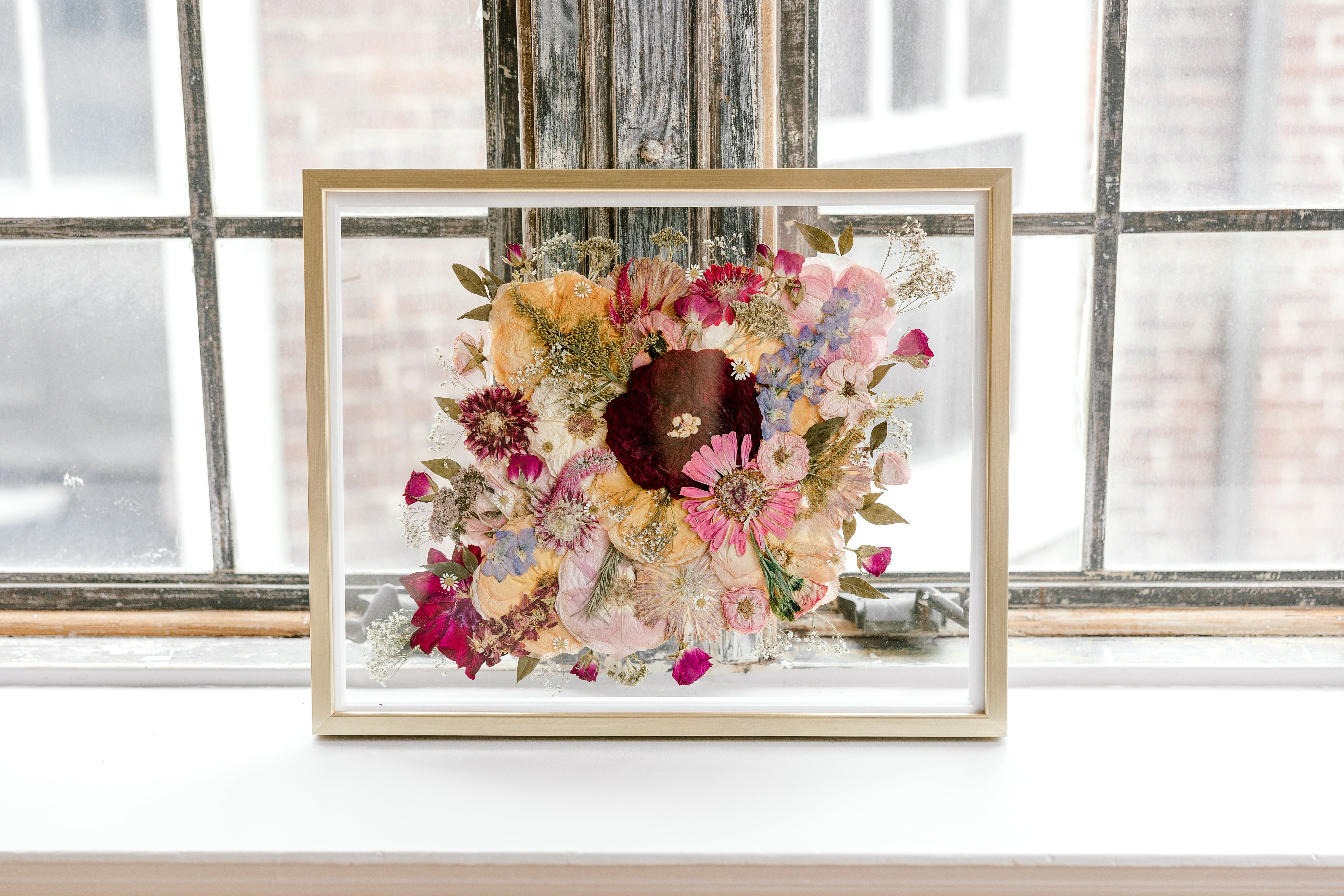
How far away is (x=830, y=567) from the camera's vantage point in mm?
761

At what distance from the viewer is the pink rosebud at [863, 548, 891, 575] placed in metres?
0.78

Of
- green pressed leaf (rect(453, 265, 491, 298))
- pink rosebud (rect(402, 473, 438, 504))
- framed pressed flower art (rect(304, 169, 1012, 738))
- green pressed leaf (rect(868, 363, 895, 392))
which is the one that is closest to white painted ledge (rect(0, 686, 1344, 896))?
framed pressed flower art (rect(304, 169, 1012, 738))

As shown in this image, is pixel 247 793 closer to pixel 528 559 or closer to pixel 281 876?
pixel 281 876

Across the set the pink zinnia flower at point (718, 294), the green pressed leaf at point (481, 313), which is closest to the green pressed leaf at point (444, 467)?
the green pressed leaf at point (481, 313)

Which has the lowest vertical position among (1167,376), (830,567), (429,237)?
(830,567)

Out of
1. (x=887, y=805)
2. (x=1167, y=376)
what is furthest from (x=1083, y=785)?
(x=1167, y=376)

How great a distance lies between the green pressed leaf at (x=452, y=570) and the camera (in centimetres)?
77

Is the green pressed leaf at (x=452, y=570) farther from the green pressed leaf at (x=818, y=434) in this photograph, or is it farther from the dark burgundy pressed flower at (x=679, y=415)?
the green pressed leaf at (x=818, y=434)

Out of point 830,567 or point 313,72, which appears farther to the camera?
point 313,72

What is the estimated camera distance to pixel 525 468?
2.44ft

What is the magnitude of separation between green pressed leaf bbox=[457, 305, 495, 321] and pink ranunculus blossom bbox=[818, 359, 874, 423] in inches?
14.0

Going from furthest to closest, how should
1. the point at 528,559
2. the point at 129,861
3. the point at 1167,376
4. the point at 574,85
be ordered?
1. the point at 1167,376
2. the point at 574,85
3. the point at 528,559
4. the point at 129,861

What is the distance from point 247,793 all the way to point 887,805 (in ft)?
1.99

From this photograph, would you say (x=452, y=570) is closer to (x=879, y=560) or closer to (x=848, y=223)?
(x=879, y=560)
